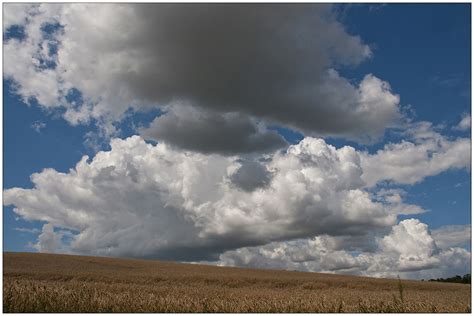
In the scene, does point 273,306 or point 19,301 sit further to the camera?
point 273,306

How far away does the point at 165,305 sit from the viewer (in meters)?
12.2

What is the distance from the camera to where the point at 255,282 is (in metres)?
53.2

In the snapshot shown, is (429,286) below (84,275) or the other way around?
below

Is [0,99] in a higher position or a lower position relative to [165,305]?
higher

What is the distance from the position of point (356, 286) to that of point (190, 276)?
62.2 feet

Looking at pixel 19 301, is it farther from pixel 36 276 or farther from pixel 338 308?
pixel 36 276

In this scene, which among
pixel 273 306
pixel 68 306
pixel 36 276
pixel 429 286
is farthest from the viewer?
pixel 429 286

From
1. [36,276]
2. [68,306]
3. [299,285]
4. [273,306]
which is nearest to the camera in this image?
[68,306]

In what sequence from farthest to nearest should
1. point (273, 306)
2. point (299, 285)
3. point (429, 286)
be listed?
point (429, 286) → point (299, 285) → point (273, 306)

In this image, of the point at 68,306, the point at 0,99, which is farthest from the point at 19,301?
the point at 0,99

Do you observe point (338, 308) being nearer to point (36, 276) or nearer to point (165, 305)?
point (165, 305)

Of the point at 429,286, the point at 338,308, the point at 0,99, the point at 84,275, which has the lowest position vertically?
the point at 429,286

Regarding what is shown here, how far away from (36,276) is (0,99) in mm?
36939

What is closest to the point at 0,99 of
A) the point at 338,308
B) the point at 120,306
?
the point at 120,306
